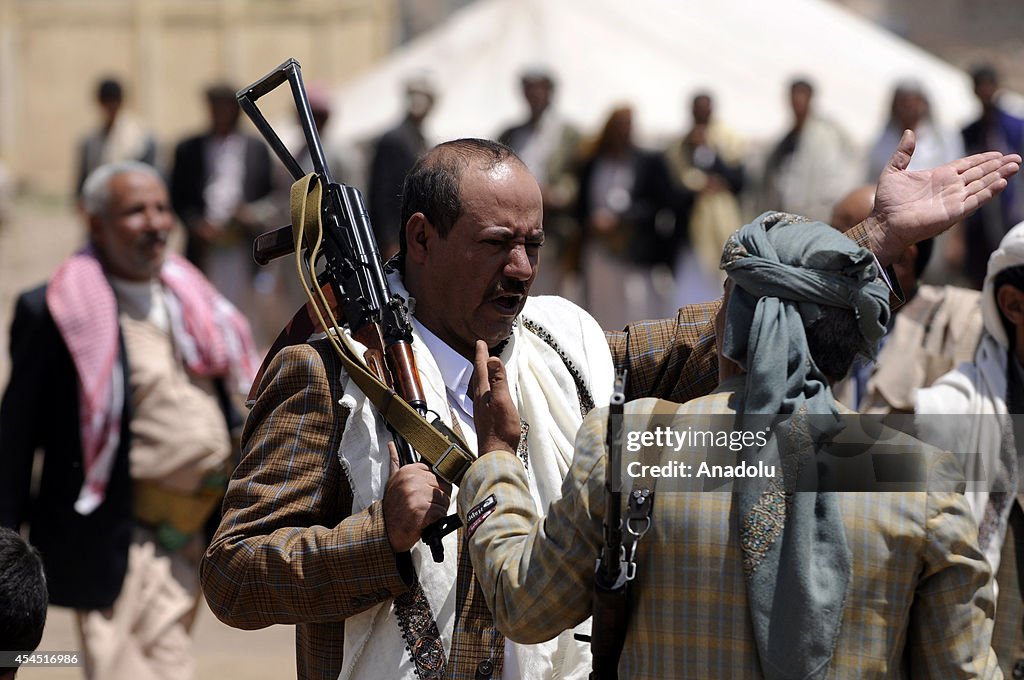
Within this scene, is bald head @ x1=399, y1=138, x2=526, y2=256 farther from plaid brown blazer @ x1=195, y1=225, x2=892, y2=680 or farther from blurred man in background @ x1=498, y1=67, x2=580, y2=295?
blurred man in background @ x1=498, y1=67, x2=580, y2=295

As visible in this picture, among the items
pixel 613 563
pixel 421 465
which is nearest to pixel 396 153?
pixel 421 465

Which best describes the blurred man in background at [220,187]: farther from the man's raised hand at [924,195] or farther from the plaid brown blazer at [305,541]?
the man's raised hand at [924,195]

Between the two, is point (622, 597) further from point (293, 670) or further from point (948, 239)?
point (948, 239)

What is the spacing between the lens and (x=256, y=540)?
364 centimetres

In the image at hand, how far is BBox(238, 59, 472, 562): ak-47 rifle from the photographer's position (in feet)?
11.6

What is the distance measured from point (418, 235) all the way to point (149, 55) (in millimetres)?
26514

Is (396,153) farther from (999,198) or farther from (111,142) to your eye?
(999,198)

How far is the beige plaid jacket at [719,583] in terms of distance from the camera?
2914mm

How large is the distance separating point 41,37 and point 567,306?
87.0 ft

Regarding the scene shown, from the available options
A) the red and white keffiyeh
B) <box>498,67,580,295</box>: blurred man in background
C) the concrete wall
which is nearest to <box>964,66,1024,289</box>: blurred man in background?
<box>498,67,580,295</box>: blurred man in background

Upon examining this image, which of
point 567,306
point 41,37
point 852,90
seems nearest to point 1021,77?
point 852,90

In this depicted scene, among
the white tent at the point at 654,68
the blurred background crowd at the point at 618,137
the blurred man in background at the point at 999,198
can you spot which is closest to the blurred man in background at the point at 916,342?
the blurred background crowd at the point at 618,137

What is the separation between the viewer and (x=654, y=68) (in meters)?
16.7

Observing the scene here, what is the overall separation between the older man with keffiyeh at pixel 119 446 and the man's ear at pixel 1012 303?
10.2ft
